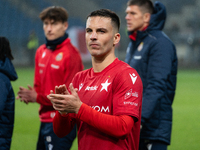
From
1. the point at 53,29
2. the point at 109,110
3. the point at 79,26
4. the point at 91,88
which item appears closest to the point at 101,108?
the point at 109,110

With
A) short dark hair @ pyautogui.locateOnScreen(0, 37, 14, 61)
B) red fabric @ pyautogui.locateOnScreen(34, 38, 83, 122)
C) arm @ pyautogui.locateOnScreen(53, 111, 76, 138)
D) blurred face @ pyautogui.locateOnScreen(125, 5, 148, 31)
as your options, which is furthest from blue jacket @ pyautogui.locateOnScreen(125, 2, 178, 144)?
short dark hair @ pyautogui.locateOnScreen(0, 37, 14, 61)

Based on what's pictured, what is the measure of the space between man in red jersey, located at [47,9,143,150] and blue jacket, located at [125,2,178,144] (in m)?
0.94

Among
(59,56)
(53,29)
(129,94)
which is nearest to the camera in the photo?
(129,94)

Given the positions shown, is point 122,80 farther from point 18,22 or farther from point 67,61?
point 18,22

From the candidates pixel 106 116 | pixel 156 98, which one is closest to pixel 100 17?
pixel 106 116

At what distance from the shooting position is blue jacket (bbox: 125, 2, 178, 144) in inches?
116

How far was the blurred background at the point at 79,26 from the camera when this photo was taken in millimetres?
24578

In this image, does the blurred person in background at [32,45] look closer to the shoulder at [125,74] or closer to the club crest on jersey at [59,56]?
the club crest on jersey at [59,56]

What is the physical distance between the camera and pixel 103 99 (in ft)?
6.43

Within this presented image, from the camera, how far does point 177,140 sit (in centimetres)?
619

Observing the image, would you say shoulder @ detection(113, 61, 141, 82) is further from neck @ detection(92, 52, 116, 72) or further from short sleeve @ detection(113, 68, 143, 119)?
neck @ detection(92, 52, 116, 72)

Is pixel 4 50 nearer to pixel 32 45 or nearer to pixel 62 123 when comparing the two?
pixel 62 123

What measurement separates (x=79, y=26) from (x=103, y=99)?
2777 cm

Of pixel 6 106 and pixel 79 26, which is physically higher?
pixel 79 26
